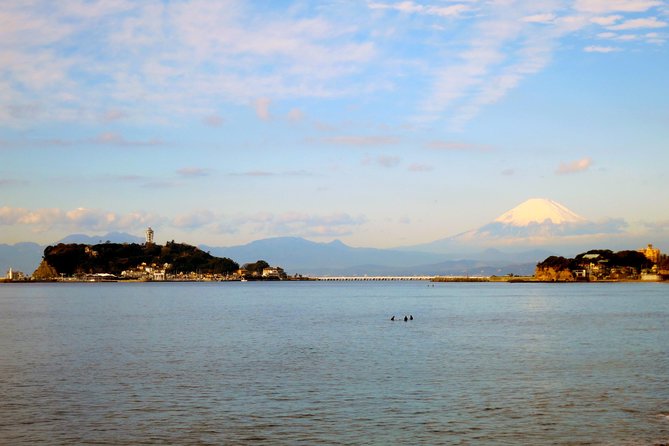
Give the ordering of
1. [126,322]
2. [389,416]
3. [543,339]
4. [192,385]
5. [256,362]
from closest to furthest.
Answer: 1. [389,416]
2. [192,385]
3. [256,362]
4. [543,339]
5. [126,322]

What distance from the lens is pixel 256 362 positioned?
4822 centimetres

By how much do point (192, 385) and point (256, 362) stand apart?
992 cm

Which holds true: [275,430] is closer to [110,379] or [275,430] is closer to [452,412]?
[452,412]

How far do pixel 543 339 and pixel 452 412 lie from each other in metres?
35.3

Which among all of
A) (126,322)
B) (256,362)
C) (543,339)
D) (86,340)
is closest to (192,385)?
(256,362)

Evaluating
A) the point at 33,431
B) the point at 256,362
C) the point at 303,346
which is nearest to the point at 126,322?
the point at 303,346

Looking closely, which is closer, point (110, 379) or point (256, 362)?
point (110, 379)

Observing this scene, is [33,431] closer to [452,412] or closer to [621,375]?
[452,412]

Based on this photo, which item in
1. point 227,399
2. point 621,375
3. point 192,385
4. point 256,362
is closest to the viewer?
point 227,399

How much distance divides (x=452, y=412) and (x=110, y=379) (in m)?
19.8

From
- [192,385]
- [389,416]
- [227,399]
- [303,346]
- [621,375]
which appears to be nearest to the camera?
[389,416]

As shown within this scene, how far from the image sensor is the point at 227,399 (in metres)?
34.4

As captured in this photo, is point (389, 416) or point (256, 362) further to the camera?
point (256, 362)

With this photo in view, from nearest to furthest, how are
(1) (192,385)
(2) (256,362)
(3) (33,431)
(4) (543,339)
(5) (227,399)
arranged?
1. (3) (33,431)
2. (5) (227,399)
3. (1) (192,385)
4. (2) (256,362)
5. (4) (543,339)
